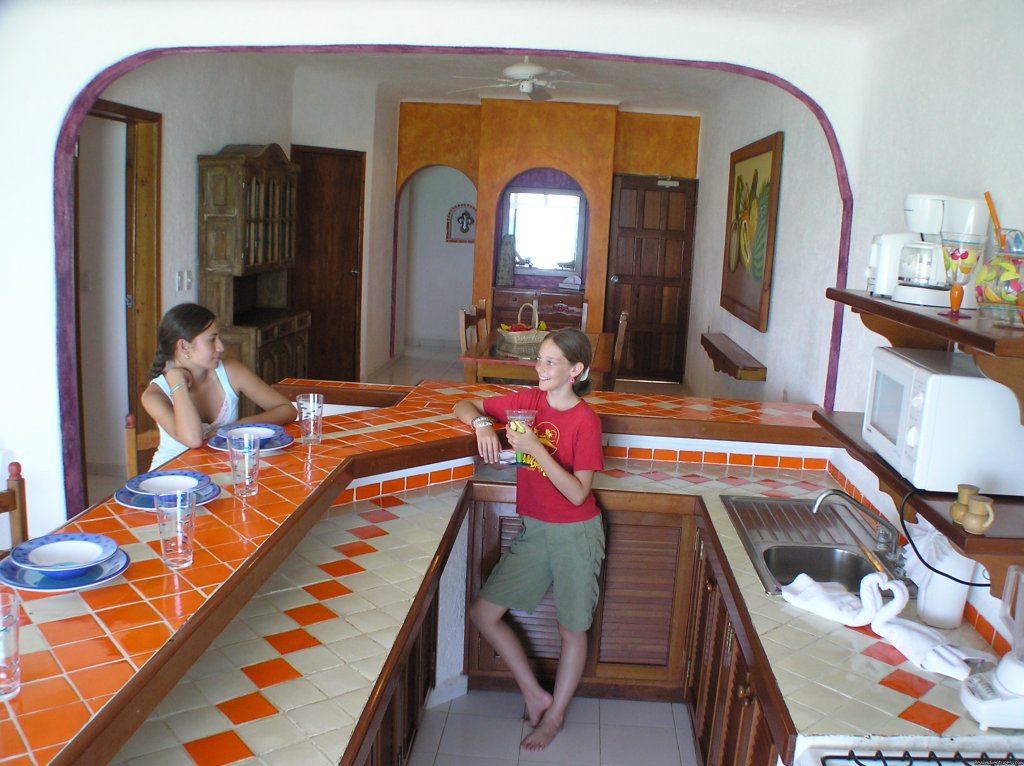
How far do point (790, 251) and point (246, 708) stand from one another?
406cm

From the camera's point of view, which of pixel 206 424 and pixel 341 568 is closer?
pixel 341 568

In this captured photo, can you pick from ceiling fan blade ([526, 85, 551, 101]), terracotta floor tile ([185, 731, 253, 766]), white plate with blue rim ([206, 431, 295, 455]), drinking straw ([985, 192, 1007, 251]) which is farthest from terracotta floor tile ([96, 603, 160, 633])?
ceiling fan blade ([526, 85, 551, 101])

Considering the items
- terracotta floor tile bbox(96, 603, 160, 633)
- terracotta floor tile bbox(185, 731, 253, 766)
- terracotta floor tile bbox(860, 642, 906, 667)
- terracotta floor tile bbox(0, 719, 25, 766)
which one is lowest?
terracotta floor tile bbox(185, 731, 253, 766)

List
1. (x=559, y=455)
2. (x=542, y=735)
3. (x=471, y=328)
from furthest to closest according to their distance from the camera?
1. (x=471, y=328)
2. (x=542, y=735)
3. (x=559, y=455)

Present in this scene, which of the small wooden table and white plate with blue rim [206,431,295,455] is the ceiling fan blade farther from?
white plate with blue rim [206,431,295,455]

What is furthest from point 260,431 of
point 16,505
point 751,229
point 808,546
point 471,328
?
point 751,229

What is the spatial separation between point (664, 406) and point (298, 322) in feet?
13.9

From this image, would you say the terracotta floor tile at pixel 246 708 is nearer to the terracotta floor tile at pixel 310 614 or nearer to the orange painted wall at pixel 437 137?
the terracotta floor tile at pixel 310 614

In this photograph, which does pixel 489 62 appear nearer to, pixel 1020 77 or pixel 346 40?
pixel 346 40

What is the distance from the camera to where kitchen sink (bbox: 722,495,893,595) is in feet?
9.40

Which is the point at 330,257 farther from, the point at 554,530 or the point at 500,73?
the point at 554,530

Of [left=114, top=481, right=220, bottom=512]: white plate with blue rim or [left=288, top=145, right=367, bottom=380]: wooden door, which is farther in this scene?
[left=288, top=145, right=367, bottom=380]: wooden door

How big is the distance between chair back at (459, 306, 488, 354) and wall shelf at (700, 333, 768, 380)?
1.62 metres

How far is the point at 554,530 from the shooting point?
3148 millimetres
